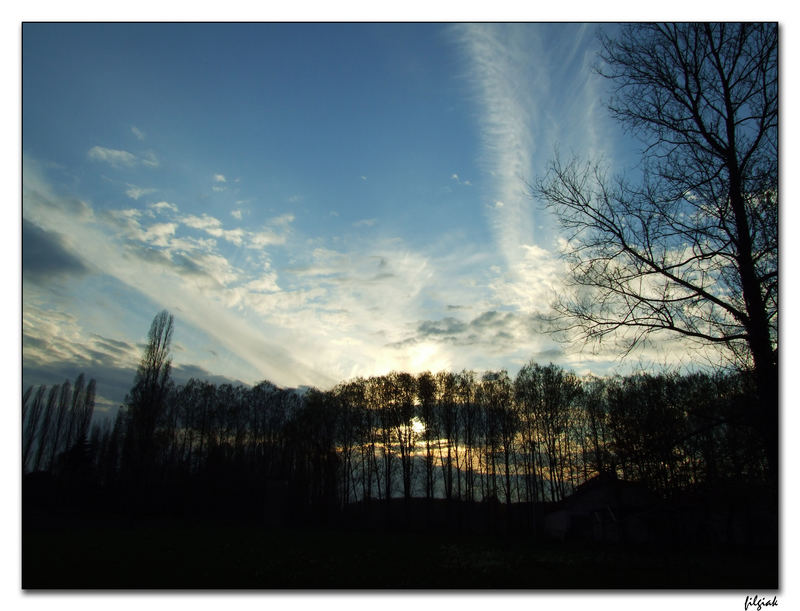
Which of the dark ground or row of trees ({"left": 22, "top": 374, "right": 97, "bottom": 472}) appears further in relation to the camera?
row of trees ({"left": 22, "top": 374, "right": 97, "bottom": 472})

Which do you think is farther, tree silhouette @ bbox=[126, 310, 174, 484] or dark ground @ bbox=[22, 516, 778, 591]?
tree silhouette @ bbox=[126, 310, 174, 484]

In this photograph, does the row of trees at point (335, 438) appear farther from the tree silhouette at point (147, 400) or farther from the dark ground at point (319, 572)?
the dark ground at point (319, 572)

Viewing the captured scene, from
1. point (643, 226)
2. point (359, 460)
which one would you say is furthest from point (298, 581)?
point (359, 460)

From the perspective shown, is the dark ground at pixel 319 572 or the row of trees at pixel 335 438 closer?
the dark ground at pixel 319 572

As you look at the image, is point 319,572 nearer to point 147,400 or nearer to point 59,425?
point 147,400

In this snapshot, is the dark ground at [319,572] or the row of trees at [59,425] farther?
the row of trees at [59,425]

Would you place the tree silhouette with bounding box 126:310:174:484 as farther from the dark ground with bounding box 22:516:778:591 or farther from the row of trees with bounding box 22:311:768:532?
the dark ground with bounding box 22:516:778:591

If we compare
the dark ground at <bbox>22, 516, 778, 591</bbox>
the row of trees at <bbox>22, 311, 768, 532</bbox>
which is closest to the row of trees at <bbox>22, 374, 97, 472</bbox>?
the row of trees at <bbox>22, 311, 768, 532</bbox>

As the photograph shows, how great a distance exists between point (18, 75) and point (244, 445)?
158ft

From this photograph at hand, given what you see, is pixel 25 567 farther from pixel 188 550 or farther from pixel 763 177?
pixel 763 177

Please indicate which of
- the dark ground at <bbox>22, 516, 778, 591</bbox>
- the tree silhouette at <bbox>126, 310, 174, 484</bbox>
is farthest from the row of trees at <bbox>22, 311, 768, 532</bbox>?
the dark ground at <bbox>22, 516, 778, 591</bbox>

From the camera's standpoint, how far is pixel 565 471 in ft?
123

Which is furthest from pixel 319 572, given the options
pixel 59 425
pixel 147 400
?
pixel 59 425

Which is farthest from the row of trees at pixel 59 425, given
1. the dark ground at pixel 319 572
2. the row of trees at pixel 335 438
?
the dark ground at pixel 319 572
